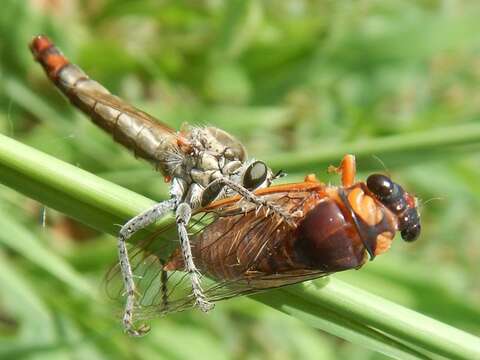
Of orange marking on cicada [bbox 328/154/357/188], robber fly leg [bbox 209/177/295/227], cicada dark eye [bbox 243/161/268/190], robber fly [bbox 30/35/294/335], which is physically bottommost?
robber fly leg [bbox 209/177/295/227]

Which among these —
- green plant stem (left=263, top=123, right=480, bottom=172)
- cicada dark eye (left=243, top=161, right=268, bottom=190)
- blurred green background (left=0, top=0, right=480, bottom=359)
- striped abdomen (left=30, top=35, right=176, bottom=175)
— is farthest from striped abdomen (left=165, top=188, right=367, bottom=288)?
blurred green background (left=0, top=0, right=480, bottom=359)

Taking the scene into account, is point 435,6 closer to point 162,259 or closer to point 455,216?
point 455,216

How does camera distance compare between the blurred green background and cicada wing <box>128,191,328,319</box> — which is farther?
the blurred green background

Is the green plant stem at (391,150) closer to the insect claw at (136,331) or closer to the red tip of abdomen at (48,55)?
the red tip of abdomen at (48,55)

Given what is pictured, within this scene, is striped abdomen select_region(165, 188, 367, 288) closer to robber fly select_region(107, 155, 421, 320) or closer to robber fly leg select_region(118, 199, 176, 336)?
robber fly select_region(107, 155, 421, 320)

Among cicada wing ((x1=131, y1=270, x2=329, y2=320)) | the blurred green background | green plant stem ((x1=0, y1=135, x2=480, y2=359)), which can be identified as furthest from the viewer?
the blurred green background

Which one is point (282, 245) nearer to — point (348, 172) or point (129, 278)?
point (348, 172)

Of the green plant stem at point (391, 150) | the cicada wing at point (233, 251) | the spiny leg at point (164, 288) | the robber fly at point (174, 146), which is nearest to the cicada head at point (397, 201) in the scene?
the cicada wing at point (233, 251)
